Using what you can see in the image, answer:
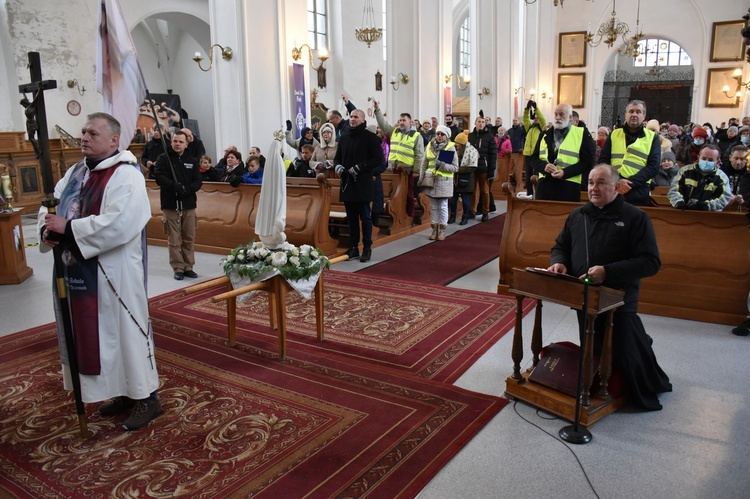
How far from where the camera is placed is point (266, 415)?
12.2 feet

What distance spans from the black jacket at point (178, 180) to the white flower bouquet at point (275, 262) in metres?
2.47

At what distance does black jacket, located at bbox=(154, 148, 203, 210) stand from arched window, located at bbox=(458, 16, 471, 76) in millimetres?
26225

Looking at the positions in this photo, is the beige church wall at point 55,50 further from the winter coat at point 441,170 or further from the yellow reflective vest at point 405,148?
the winter coat at point 441,170

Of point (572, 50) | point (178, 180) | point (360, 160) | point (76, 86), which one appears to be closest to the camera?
point (178, 180)

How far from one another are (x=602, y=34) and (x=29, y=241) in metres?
21.0

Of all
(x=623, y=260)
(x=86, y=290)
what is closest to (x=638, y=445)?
(x=623, y=260)

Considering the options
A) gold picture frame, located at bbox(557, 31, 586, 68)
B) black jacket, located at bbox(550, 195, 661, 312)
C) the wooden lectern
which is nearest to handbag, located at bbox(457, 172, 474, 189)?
black jacket, located at bbox(550, 195, 661, 312)

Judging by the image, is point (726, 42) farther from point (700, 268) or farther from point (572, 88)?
point (700, 268)

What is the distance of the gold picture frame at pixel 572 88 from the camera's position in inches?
995

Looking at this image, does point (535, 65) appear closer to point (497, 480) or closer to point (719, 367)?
point (719, 367)

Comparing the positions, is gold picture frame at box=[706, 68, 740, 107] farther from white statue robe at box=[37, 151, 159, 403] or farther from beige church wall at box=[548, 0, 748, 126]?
white statue robe at box=[37, 151, 159, 403]

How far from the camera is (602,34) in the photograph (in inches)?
908

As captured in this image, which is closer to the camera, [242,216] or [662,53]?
[242,216]

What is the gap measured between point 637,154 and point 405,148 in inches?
168
